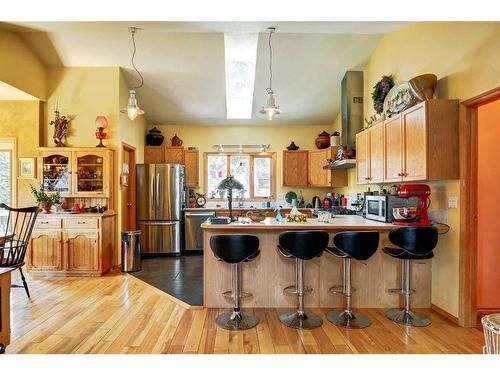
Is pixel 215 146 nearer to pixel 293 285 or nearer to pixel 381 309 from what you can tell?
pixel 293 285

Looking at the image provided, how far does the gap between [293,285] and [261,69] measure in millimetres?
3535

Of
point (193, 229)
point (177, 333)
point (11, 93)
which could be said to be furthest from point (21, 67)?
point (177, 333)

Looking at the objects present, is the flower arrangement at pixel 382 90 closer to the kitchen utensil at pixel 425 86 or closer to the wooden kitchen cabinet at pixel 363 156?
the wooden kitchen cabinet at pixel 363 156

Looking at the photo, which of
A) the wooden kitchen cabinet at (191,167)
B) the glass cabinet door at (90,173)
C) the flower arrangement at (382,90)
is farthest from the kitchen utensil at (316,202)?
the glass cabinet door at (90,173)

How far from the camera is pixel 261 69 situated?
512 cm

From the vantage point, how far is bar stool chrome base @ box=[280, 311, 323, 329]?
2.81 m

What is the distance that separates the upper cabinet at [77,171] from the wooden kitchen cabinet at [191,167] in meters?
1.96

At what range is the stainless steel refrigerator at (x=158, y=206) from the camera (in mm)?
5781

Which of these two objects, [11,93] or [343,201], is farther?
Result: [343,201]

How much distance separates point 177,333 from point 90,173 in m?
3.13

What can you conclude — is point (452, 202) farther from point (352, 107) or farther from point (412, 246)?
point (352, 107)

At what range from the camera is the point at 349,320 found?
2.90 meters

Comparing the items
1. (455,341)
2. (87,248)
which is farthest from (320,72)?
(87,248)

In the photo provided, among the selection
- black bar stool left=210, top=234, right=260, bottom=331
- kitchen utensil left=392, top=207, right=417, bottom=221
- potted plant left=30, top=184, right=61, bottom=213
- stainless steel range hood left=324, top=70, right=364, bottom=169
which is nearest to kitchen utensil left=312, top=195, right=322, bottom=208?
stainless steel range hood left=324, top=70, right=364, bottom=169
